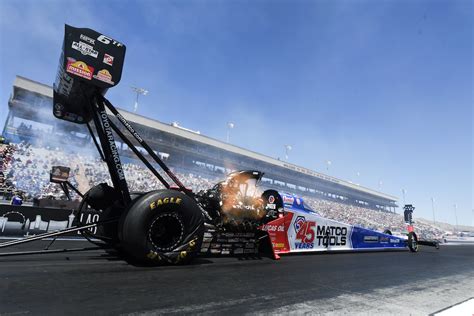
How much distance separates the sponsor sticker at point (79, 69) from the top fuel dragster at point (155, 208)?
0.01 m

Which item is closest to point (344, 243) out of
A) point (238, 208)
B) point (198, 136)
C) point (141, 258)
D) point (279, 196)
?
point (279, 196)

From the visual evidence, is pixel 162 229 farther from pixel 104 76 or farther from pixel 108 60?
pixel 108 60

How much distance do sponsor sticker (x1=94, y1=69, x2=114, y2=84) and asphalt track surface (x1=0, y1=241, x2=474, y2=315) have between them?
9.64 ft

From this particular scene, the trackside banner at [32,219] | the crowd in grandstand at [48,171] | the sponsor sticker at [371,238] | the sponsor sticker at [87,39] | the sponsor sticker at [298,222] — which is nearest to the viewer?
the sponsor sticker at [87,39]

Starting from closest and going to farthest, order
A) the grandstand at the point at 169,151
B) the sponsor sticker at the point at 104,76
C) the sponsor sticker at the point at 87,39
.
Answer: the sponsor sticker at the point at 87,39
the sponsor sticker at the point at 104,76
the grandstand at the point at 169,151

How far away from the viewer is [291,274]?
4.66 m

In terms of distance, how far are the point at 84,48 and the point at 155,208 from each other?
2.75 meters

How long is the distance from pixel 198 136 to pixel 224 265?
40.5 meters

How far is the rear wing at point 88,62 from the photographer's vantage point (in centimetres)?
449

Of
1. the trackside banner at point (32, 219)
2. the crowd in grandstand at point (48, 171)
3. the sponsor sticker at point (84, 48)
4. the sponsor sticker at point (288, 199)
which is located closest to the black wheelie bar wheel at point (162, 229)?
the sponsor sticker at point (84, 48)

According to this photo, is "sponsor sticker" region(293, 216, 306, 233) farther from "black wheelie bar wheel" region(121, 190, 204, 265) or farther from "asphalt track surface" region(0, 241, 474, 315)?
"black wheelie bar wheel" region(121, 190, 204, 265)

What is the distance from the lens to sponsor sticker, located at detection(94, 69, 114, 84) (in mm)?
4758

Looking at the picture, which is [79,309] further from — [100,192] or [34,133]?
[34,133]

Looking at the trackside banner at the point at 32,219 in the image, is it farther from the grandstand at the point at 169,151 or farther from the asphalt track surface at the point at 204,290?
the grandstand at the point at 169,151
